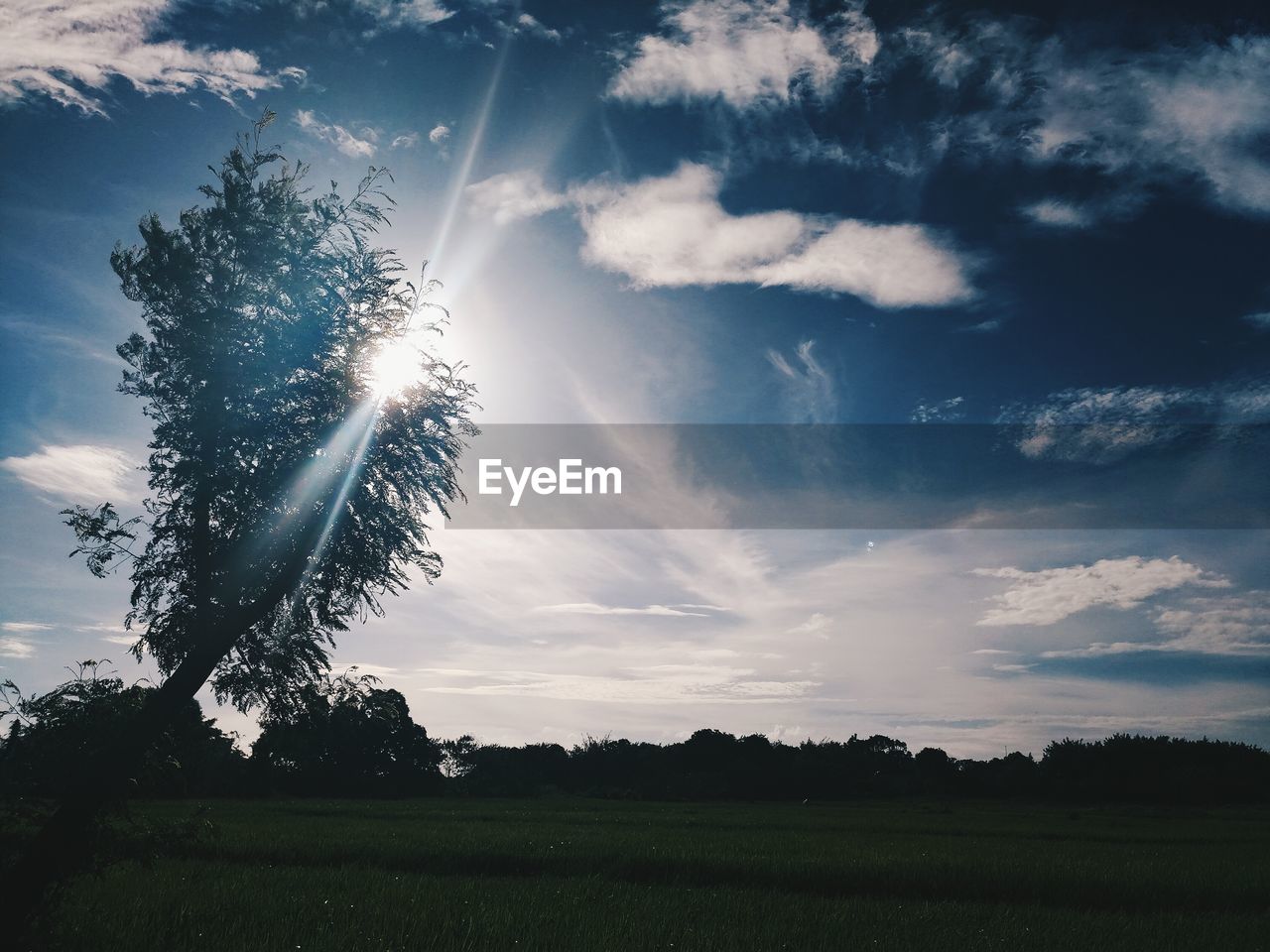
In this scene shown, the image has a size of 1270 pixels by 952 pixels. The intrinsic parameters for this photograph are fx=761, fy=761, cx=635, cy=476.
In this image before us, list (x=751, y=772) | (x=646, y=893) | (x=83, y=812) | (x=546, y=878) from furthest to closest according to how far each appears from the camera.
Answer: (x=751, y=772) < (x=546, y=878) < (x=646, y=893) < (x=83, y=812)

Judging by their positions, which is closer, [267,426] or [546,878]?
[267,426]

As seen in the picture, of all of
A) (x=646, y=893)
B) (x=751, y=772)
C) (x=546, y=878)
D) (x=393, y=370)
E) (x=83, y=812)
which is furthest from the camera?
(x=751, y=772)

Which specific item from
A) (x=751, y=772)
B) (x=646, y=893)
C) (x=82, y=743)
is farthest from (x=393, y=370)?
(x=751, y=772)

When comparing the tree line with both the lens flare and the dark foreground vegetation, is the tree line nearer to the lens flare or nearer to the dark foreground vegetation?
the dark foreground vegetation

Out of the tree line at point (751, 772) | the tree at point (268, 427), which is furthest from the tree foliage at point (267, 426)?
the tree line at point (751, 772)

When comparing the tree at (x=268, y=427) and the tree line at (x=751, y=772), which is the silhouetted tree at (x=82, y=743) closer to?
the tree at (x=268, y=427)

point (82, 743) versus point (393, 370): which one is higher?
point (393, 370)

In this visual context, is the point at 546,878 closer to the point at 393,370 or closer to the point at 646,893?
the point at 646,893

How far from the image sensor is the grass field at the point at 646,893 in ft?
38.3

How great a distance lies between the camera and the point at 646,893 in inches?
658

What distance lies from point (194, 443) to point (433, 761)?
9429 cm

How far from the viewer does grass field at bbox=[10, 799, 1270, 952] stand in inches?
459

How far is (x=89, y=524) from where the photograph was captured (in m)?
11.8

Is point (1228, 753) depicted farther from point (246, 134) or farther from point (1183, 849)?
point (246, 134)
